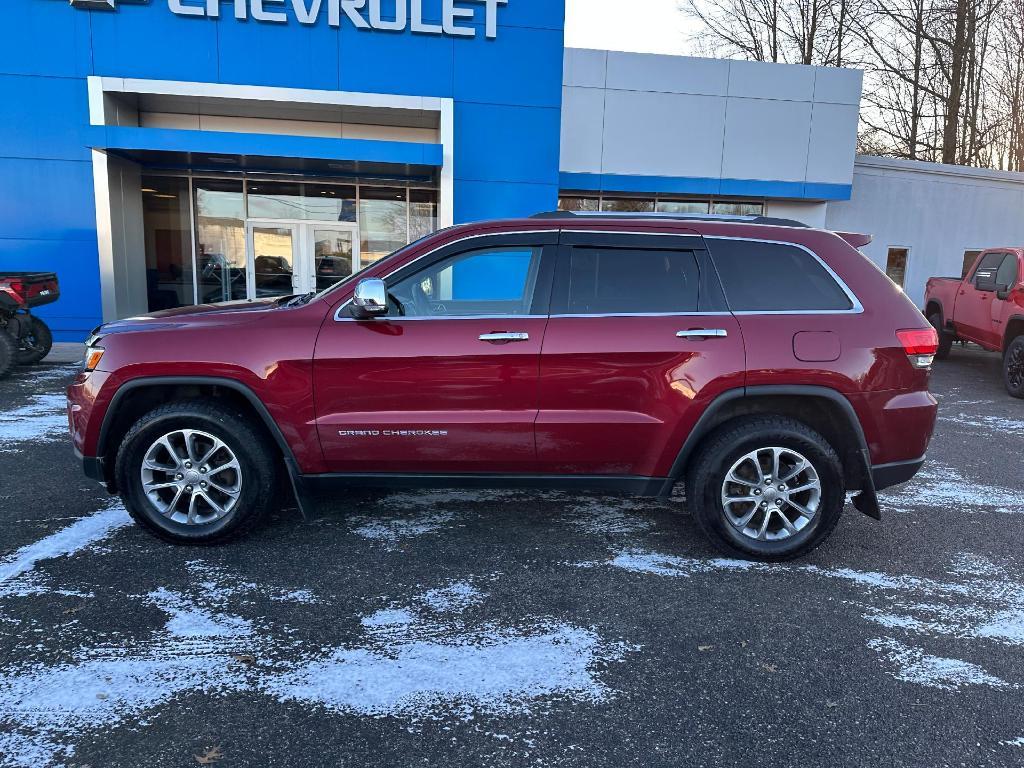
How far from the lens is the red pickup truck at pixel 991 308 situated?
30.8ft

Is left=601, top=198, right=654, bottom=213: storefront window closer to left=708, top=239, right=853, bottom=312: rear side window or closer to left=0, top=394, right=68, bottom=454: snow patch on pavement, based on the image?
left=0, top=394, right=68, bottom=454: snow patch on pavement

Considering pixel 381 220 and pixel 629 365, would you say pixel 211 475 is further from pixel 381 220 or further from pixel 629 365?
pixel 381 220

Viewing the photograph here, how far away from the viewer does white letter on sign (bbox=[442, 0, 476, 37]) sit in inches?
482

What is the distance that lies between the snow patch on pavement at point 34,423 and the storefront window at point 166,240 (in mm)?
7131

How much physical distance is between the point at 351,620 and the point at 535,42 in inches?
478

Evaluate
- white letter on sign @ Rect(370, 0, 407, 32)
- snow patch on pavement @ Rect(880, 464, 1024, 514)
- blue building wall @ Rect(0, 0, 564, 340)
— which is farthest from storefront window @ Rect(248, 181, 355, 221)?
snow patch on pavement @ Rect(880, 464, 1024, 514)

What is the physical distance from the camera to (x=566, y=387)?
368 centimetres

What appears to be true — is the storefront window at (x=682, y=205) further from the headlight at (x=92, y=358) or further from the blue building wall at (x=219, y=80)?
the headlight at (x=92, y=358)

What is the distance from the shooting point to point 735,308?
3734mm

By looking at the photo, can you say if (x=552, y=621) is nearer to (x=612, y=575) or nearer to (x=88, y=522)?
(x=612, y=575)

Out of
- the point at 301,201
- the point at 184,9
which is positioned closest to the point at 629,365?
the point at 184,9

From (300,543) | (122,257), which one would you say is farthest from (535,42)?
(300,543)

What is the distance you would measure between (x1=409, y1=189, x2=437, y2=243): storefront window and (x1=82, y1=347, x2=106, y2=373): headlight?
1172 cm

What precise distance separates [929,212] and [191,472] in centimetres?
1917
